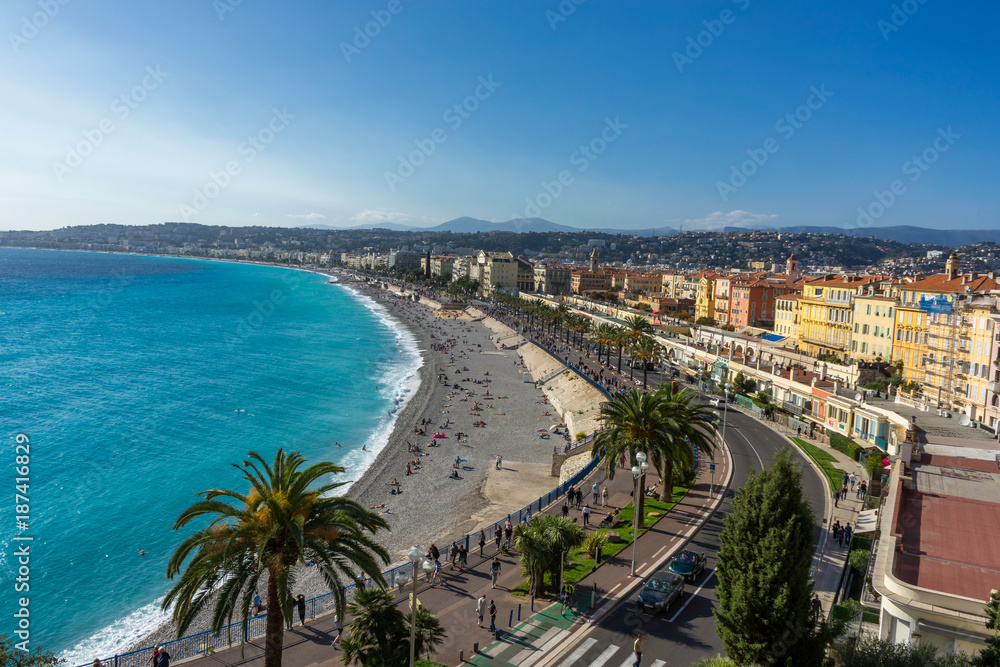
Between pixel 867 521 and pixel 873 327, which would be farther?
pixel 873 327

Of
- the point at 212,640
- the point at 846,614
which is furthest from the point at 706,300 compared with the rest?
the point at 212,640

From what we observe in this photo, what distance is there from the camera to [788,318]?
59656mm

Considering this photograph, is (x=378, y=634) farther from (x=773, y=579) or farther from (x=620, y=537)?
(x=620, y=537)

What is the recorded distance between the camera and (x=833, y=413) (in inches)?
1389

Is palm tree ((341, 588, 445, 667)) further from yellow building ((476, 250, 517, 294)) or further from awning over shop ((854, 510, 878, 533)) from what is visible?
yellow building ((476, 250, 517, 294))

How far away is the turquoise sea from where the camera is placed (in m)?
23.3

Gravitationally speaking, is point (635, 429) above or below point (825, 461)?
above

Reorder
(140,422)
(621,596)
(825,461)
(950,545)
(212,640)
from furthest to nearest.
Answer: (140,422)
(825,461)
(621,596)
(212,640)
(950,545)

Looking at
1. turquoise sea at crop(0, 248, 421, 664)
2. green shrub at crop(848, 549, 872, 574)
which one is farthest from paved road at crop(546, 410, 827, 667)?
turquoise sea at crop(0, 248, 421, 664)

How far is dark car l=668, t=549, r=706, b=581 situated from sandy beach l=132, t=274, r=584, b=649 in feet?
26.8

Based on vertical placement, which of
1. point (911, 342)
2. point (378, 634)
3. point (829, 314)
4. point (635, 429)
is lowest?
point (378, 634)

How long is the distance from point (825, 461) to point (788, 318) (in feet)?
112

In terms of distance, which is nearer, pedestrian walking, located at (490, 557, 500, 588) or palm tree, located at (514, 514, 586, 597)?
palm tree, located at (514, 514, 586, 597)

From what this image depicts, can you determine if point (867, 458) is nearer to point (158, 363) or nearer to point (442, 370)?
point (442, 370)
